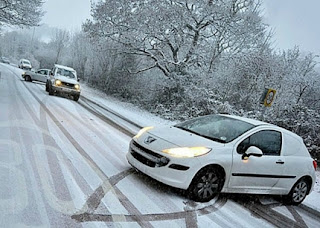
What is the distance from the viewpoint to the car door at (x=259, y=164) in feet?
19.1

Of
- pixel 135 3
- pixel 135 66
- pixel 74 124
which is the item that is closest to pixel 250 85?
pixel 135 3

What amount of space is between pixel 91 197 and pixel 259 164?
3227 mm

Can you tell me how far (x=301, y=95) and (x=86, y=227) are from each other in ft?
59.1

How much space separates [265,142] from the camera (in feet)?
20.8

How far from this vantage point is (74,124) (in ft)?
33.7

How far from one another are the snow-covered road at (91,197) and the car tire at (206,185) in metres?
0.14

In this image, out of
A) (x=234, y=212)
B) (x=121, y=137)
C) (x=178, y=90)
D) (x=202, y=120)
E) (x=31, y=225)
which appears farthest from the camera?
(x=178, y=90)

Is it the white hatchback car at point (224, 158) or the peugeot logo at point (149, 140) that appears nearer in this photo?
the white hatchback car at point (224, 158)

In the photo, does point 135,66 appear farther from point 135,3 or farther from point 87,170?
point 87,170

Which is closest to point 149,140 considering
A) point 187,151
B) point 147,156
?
point 147,156

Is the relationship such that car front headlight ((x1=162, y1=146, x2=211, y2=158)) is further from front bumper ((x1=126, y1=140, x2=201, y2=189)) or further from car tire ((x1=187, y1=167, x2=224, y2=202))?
car tire ((x1=187, y1=167, x2=224, y2=202))

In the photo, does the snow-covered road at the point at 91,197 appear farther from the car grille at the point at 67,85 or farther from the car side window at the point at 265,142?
the car grille at the point at 67,85

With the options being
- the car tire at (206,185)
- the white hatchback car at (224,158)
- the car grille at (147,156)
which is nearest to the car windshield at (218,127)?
the white hatchback car at (224,158)

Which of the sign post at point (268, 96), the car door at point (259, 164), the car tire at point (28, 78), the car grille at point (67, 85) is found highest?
the sign post at point (268, 96)
